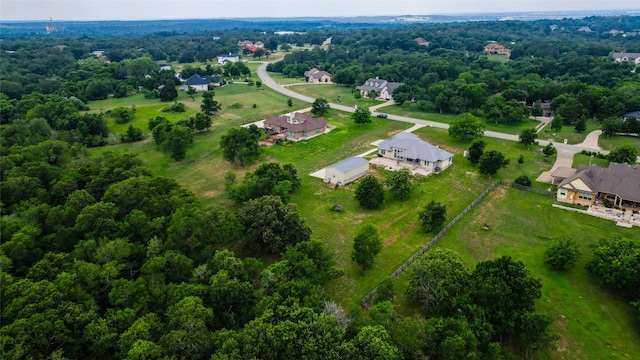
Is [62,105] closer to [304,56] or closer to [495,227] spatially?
[495,227]

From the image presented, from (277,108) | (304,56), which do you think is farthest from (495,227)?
(304,56)

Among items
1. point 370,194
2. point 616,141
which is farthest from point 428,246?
point 616,141

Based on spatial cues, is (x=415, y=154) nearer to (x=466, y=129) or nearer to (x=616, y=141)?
(x=466, y=129)

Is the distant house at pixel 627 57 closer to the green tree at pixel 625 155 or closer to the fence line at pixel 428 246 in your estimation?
the green tree at pixel 625 155

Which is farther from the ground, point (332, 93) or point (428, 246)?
point (332, 93)

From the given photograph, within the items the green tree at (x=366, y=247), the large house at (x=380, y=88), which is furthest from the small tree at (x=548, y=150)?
the large house at (x=380, y=88)

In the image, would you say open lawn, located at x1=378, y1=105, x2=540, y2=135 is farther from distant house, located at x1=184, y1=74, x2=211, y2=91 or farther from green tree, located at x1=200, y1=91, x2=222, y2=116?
distant house, located at x1=184, y1=74, x2=211, y2=91
